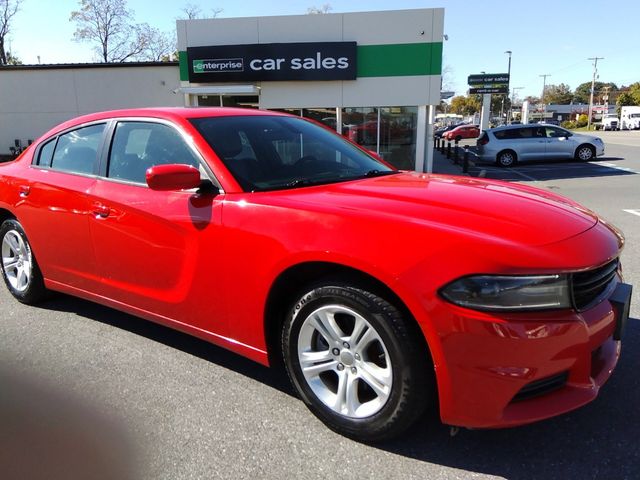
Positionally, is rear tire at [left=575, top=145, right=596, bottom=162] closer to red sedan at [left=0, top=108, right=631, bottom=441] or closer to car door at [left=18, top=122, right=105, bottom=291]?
red sedan at [left=0, top=108, right=631, bottom=441]

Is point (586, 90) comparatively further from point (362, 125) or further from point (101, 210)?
point (101, 210)

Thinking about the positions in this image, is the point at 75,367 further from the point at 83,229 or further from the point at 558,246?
the point at 558,246

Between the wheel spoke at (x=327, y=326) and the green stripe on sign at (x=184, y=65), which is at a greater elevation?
the green stripe on sign at (x=184, y=65)

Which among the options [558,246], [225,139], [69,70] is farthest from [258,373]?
[69,70]

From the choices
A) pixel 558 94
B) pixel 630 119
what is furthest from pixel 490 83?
pixel 558 94

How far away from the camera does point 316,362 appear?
8.41 feet

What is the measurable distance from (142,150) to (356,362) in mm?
2020

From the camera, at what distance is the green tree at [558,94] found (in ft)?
420

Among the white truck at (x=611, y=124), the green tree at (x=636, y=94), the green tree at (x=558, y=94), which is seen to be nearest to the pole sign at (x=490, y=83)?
the white truck at (x=611, y=124)

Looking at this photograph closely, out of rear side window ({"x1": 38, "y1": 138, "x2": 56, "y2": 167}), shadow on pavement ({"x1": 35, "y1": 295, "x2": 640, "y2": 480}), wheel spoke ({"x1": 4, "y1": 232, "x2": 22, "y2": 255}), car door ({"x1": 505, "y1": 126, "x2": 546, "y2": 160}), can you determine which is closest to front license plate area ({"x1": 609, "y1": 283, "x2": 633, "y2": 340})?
shadow on pavement ({"x1": 35, "y1": 295, "x2": 640, "y2": 480})

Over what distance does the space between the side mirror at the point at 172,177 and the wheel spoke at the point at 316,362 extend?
1099 millimetres

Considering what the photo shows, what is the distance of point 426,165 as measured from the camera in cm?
1627

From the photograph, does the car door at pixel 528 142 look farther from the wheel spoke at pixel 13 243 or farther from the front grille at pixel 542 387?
the front grille at pixel 542 387

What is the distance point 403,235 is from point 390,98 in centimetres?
1425
